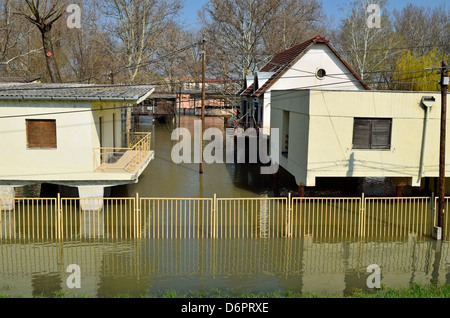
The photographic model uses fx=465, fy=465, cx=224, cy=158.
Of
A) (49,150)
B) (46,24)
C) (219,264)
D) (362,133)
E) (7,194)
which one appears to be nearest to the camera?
(219,264)

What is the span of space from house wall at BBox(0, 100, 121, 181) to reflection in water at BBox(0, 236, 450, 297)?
4.00 metres

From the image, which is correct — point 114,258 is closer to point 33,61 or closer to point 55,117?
point 55,117

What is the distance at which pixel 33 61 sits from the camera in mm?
45750

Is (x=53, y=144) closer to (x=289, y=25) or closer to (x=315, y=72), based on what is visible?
(x=315, y=72)

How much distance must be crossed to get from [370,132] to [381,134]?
446mm

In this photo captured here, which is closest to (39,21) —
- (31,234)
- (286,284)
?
(31,234)

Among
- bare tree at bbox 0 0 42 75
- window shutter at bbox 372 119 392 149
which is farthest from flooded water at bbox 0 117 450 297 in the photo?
bare tree at bbox 0 0 42 75

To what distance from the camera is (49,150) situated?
17.1 meters

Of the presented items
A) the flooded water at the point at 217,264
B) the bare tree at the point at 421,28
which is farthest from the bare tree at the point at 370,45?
the flooded water at the point at 217,264

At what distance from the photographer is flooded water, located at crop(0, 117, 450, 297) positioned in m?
11.0

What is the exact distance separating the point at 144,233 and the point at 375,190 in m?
12.3

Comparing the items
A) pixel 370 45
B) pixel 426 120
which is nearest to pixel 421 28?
pixel 370 45

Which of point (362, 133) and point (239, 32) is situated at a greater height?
point (239, 32)

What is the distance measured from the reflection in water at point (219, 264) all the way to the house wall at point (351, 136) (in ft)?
11.5
